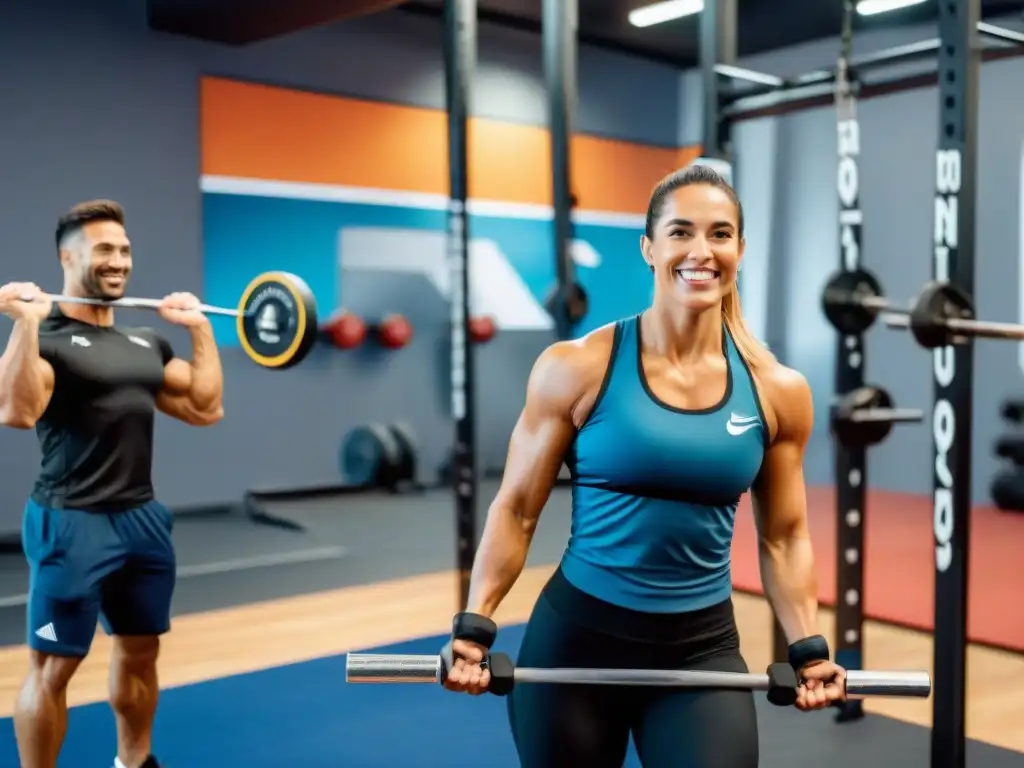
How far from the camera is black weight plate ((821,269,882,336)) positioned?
9.00 ft

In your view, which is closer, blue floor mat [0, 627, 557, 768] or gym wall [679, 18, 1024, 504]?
blue floor mat [0, 627, 557, 768]

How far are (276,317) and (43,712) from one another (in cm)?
96

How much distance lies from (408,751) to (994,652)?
199 cm

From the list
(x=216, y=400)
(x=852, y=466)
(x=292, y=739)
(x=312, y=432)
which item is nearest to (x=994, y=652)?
(x=852, y=466)

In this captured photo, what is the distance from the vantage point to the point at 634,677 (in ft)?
Answer: 4.37

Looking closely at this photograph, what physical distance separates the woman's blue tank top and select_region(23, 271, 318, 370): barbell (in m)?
1.12

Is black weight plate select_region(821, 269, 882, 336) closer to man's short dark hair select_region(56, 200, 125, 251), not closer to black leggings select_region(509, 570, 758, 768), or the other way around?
black leggings select_region(509, 570, 758, 768)

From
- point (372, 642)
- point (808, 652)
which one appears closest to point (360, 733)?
point (372, 642)

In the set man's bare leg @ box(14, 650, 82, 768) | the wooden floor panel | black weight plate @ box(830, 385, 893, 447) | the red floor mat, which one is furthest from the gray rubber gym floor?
man's bare leg @ box(14, 650, 82, 768)

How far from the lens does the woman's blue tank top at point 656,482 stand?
4.46 feet

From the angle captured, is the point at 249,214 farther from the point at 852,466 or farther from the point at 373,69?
the point at 852,466

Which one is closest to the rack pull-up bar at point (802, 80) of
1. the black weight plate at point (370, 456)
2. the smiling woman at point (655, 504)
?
the smiling woman at point (655, 504)

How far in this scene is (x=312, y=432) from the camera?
615 cm

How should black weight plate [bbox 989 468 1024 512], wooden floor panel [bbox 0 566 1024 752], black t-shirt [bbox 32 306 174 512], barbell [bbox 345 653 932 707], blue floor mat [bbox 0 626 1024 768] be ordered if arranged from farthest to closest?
black weight plate [bbox 989 468 1024 512]
wooden floor panel [bbox 0 566 1024 752]
blue floor mat [bbox 0 626 1024 768]
black t-shirt [bbox 32 306 174 512]
barbell [bbox 345 653 932 707]
